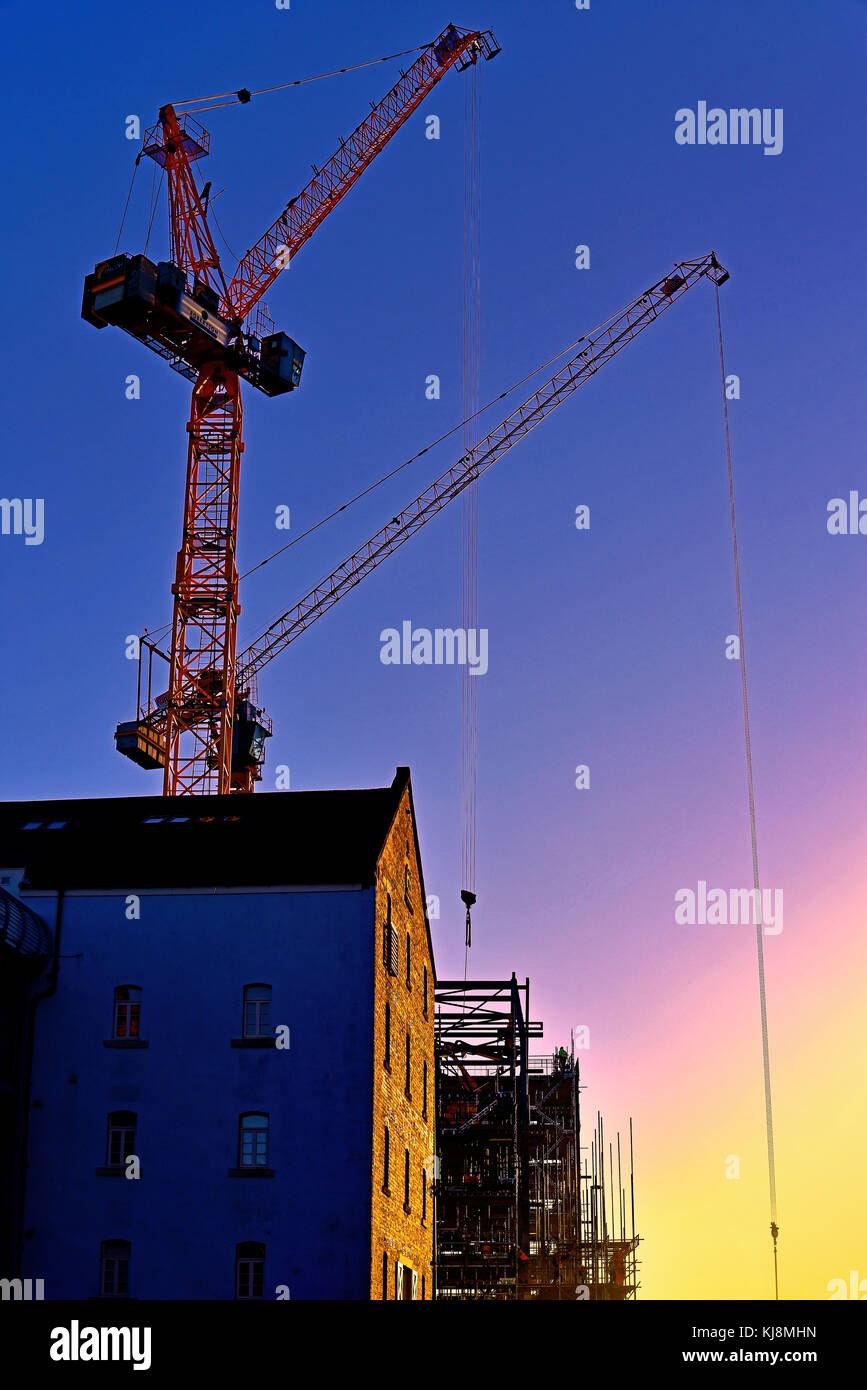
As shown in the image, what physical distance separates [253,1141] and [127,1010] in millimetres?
4537

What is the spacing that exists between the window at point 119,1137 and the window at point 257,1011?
11.1ft

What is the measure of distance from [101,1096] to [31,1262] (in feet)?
12.9

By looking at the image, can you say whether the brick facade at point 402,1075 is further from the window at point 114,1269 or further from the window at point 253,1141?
the window at point 114,1269

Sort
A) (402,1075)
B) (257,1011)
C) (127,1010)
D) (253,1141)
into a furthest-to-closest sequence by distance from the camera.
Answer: (402,1075) < (127,1010) < (257,1011) < (253,1141)

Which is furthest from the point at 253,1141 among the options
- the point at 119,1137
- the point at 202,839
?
the point at 202,839

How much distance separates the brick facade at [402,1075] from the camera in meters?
37.5

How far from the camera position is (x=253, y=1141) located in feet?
120

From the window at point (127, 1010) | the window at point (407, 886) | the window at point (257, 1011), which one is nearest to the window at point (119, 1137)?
the window at point (127, 1010)

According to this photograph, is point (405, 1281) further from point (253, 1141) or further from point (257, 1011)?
point (257, 1011)

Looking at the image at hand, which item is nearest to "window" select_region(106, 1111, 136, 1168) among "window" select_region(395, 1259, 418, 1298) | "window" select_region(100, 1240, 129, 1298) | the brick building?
the brick building

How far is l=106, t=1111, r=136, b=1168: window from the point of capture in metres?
36.9
